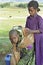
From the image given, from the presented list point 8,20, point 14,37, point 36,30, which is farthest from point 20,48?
point 8,20

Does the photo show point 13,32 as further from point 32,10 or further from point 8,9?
point 8,9

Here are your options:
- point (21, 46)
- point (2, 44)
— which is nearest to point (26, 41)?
point (21, 46)

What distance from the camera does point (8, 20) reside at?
4418mm

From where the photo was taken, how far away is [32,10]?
3.17 metres

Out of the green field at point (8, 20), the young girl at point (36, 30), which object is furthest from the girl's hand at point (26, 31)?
the green field at point (8, 20)

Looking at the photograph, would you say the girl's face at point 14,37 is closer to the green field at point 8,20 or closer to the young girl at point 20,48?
the young girl at point 20,48

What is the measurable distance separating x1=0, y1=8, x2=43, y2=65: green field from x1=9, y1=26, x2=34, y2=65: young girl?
114 cm

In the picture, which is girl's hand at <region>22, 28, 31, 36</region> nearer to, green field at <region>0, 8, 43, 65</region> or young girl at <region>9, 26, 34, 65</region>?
young girl at <region>9, 26, 34, 65</region>

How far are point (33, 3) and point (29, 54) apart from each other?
0.56 meters

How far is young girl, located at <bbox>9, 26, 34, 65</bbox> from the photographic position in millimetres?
3145

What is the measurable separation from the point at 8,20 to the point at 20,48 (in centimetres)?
126

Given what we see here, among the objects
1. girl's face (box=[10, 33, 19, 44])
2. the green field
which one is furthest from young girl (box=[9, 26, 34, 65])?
the green field

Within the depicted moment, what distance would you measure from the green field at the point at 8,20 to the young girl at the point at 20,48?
3.75 feet

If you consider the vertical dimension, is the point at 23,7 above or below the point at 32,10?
below
